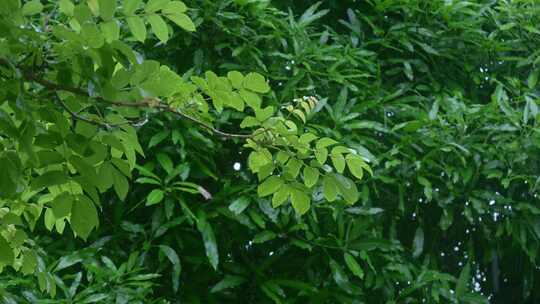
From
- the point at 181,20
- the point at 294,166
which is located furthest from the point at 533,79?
the point at 181,20

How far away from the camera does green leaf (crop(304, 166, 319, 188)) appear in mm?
1423

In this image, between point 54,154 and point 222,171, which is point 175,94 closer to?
point 54,154

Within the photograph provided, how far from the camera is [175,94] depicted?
138 centimetres

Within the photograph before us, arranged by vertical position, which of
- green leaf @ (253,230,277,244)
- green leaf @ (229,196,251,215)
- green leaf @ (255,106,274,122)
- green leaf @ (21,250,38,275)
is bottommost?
green leaf @ (253,230,277,244)

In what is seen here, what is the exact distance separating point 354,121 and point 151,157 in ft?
2.00

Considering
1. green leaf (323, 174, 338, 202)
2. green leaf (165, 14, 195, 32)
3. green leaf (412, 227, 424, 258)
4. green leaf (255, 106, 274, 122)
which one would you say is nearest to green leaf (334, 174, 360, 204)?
green leaf (323, 174, 338, 202)

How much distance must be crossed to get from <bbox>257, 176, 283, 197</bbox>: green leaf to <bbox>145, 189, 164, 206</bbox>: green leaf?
1260 mm

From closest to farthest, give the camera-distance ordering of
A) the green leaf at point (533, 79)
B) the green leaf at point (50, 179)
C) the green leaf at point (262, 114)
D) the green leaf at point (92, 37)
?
the green leaf at point (92, 37)
the green leaf at point (50, 179)
the green leaf at point (262, 114)
the green leaf at point (533, 79)

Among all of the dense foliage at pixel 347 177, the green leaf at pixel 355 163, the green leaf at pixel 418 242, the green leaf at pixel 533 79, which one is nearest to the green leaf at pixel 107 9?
the green leaf at pixel 355 163

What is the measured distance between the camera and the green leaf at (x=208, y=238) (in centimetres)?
265

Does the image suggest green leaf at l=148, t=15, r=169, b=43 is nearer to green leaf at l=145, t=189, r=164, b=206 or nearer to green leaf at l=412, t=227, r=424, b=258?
green leaf at l=145, t=189, r=164, b=206

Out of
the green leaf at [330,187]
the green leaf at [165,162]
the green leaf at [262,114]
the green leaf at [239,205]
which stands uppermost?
the green leaf at [262,114]

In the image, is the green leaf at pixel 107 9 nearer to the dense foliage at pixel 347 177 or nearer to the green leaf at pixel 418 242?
the dense foliage at pixel 347 177

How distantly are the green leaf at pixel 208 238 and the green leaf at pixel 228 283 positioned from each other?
0.09 meters
